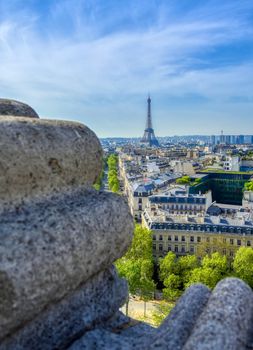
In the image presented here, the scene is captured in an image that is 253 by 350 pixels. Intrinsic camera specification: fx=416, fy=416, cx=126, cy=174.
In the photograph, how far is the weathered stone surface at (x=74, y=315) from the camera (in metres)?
4.19

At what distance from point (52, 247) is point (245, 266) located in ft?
103

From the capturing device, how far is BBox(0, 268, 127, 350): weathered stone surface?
4.19 meters

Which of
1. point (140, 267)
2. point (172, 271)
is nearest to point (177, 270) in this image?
point (172, 271)

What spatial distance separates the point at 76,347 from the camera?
173 inches

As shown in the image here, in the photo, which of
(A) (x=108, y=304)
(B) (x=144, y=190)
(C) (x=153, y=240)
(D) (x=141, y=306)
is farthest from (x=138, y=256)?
(A) (x=108, y=304)

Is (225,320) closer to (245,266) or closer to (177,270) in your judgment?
(245,266)

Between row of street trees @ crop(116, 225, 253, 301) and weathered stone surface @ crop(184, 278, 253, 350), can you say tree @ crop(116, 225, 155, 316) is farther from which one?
weathered stone surface @ crop(184, 278, 253, 350)

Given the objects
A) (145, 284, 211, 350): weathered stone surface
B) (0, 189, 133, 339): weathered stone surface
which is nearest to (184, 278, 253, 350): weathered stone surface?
(145, 284, 211, 350): weathered stone surface

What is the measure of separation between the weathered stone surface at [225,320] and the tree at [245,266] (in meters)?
29.8

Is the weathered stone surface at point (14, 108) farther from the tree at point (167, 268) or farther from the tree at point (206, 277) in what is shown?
the tree at point (167, 268)

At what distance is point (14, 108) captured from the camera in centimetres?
555

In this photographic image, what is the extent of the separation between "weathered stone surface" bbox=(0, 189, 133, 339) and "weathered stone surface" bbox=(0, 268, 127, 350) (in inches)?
7.7

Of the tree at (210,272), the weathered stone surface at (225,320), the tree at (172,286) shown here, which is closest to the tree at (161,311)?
the tree at (172,286)

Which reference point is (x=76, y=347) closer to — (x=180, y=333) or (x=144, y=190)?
(x=180, y=333)
